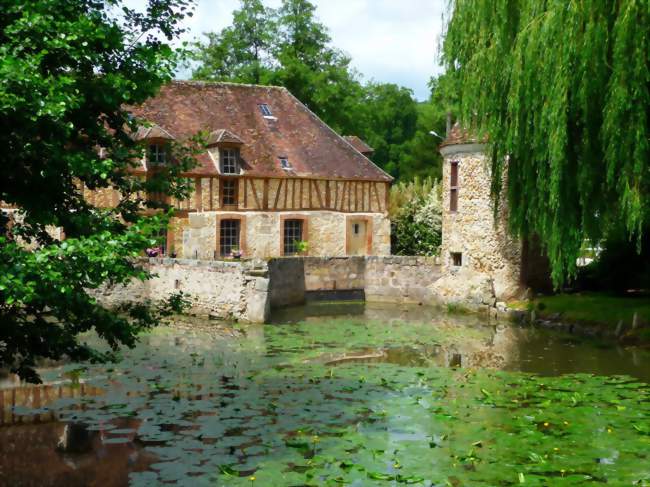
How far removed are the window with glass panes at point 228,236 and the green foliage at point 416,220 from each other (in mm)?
5162

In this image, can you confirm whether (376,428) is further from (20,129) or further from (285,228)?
(285,228)

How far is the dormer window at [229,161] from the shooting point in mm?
24703

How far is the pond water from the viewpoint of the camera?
7258 mm

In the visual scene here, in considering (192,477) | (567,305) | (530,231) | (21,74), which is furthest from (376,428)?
(567,305)

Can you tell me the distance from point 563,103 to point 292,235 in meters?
14.8

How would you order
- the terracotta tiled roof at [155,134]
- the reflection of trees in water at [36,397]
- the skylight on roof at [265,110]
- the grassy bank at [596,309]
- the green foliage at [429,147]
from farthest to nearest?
the green foliage at [429,147], the skylight on roof at [265,110], the terracotta tiled roof at [155,134], the grassy bank at [596,309], the reflection of trees in water at [36,397]

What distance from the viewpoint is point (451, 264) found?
21000 millimetres

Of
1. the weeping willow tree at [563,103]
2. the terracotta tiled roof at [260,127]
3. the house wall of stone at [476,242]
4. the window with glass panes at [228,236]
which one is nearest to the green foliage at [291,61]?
the terracotta tiled roof at [260,127]

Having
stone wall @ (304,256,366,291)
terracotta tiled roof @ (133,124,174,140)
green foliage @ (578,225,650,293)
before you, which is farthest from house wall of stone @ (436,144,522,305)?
terracotta tiled roof @ (133,124,174,140)

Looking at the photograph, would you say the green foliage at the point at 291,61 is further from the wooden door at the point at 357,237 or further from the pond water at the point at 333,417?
the pond water at the point at 333,417

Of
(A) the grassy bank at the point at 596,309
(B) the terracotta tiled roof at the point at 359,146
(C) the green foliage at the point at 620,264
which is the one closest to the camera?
(A) the grassy bank at the point at 596,309

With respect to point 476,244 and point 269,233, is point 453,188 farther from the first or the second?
point 269,233

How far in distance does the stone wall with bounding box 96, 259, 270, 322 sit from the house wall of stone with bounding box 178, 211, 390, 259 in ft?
14.5

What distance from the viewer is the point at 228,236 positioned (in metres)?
25.0
